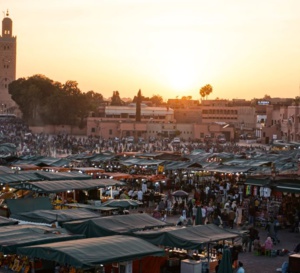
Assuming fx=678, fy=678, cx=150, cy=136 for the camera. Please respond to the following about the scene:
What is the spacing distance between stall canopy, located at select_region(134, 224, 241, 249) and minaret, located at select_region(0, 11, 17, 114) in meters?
128

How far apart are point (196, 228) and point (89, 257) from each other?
147 inches

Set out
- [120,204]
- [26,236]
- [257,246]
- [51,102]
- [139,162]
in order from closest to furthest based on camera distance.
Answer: [26,236], [257,246], [120,204], [139,162], [51,102]

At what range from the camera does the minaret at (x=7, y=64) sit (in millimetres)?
141875

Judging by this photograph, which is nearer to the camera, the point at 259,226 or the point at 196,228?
the point at 196,228

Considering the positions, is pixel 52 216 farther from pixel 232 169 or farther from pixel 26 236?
pixel 232 169

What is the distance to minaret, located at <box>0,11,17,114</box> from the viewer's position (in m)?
142

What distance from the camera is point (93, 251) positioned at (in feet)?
39.6

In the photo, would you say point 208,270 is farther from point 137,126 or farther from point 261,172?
point 137,126

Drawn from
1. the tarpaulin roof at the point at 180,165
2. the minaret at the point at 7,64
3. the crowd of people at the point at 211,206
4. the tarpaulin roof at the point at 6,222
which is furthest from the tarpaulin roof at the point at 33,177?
the minaret at the point at 7,64

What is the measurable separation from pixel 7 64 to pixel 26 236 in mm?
134729

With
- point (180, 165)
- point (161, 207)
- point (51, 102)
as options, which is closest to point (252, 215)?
point (161, 207)

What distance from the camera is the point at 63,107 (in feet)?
297

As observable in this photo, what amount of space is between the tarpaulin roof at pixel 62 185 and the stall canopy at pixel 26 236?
6504 millimetres

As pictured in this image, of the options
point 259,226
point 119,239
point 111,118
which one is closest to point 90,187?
point 259,226
